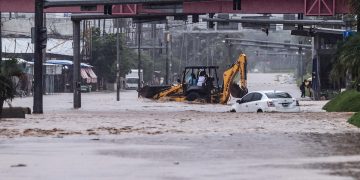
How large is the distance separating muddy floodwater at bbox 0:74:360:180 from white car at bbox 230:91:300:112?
10953mm

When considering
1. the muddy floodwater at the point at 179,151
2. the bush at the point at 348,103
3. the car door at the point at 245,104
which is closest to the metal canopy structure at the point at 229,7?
the bush at the point at 348,103

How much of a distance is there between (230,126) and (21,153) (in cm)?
1156

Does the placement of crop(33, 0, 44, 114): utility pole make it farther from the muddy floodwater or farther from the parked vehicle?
the parked vehicle

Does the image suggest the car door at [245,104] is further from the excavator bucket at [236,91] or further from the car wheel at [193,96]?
the excavator bucket at [236,91]

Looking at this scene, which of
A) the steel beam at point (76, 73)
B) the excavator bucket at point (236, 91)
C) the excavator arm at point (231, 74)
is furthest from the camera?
the excavator bucket at point (236, 91)

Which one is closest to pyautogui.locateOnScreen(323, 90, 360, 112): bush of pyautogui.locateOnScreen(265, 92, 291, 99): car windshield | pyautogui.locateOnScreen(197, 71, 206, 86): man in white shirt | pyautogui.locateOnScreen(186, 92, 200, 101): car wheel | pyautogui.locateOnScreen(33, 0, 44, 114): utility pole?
pyautogui.locateOnScreen(265, 92, 291, 99): car windshield

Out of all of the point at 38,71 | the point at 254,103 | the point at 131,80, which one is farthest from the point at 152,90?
the point at 131,80

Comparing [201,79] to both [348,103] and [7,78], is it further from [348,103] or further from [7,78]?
[7,78]

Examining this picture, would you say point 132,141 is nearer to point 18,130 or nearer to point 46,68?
point 18,130

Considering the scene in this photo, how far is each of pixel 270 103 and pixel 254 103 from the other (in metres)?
1.35

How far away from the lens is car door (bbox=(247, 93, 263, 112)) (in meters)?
42.6

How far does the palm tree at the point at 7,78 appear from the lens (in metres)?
32.8

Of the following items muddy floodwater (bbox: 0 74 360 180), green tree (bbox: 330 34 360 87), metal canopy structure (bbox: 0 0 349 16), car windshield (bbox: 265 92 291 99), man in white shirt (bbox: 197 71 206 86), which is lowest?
muddy floodwater (bbox: 0 74 360 180)

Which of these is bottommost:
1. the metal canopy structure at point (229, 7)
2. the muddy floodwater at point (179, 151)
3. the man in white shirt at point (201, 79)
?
the muddy floodwater at point (179, 151)
